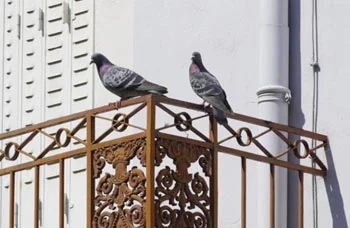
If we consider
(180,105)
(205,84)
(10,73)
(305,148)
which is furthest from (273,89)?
(10,73)

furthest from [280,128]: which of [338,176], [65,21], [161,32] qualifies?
[65,21]

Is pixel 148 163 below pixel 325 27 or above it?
below

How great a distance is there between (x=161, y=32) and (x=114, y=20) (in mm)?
520

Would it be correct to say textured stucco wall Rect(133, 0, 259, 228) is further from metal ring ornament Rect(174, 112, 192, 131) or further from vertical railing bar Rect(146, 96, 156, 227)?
vertical railing bar Rect(146, 96, 156, 227)

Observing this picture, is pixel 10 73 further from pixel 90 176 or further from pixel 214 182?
pixel 214 182

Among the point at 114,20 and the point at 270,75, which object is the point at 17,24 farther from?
the point at 270,75

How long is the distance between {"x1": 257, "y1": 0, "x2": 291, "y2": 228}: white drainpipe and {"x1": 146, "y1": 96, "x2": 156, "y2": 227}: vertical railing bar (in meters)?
1.26

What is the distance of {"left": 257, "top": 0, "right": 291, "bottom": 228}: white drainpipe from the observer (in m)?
12.5

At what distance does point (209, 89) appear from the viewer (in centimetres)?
1189

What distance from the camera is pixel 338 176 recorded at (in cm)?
1235

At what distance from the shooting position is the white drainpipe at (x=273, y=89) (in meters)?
12.5

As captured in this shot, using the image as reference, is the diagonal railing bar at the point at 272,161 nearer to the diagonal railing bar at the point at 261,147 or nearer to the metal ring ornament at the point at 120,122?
the diagonal railing bar at the point at 261,147

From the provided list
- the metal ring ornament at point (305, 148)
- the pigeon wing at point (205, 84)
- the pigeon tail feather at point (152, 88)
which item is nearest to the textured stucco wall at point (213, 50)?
the metal ring ornament at point (305, 148)

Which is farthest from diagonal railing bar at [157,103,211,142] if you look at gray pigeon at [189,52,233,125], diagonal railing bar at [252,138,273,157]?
diagonal railing bar at [252,138,273,157]
